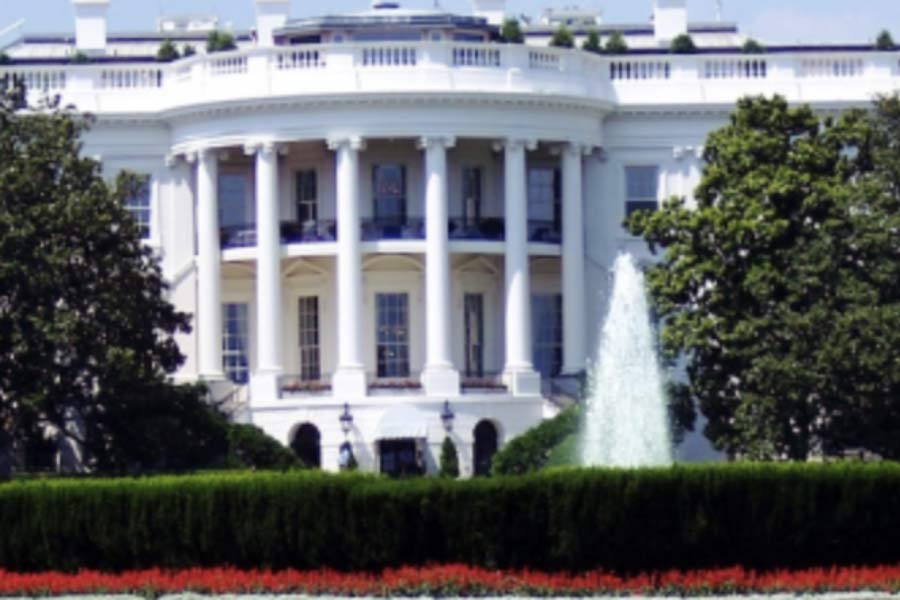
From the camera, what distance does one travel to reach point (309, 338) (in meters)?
88.4

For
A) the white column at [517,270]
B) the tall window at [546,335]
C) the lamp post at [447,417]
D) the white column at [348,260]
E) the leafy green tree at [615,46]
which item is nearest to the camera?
the lamp post at [447,417]

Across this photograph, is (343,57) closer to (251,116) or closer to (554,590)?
(251,116)

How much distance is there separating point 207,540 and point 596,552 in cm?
635

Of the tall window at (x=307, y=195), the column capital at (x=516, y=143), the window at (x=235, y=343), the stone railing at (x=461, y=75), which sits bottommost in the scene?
the window at (x=235, y=343)

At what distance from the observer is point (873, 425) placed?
242 ft

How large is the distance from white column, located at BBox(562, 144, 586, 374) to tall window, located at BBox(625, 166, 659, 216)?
2353mm

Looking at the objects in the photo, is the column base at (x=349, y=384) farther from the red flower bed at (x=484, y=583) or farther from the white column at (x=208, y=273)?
the red flower bed at (x=484, y=583)

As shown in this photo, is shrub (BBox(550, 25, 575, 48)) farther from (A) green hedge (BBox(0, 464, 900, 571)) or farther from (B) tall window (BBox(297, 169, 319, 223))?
(A) green hedge (BBox(0, 464, 900, 571))

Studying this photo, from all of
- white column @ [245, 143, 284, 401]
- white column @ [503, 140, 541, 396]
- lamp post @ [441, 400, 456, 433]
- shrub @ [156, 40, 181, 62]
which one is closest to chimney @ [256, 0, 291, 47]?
shrub @ [156, 40, 181, 62]

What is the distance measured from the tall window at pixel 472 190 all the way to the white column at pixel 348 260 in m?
4.28

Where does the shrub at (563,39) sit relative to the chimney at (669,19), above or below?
below

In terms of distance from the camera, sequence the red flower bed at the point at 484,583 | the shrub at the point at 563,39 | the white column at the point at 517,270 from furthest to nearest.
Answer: the shrub at the point at 563,39
the white column at the point at 517,270
the red flower bed at the point at 484,583

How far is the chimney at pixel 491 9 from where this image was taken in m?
96.9

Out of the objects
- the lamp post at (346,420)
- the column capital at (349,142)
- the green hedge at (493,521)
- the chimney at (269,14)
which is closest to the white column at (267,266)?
the column capital at (349,142)
